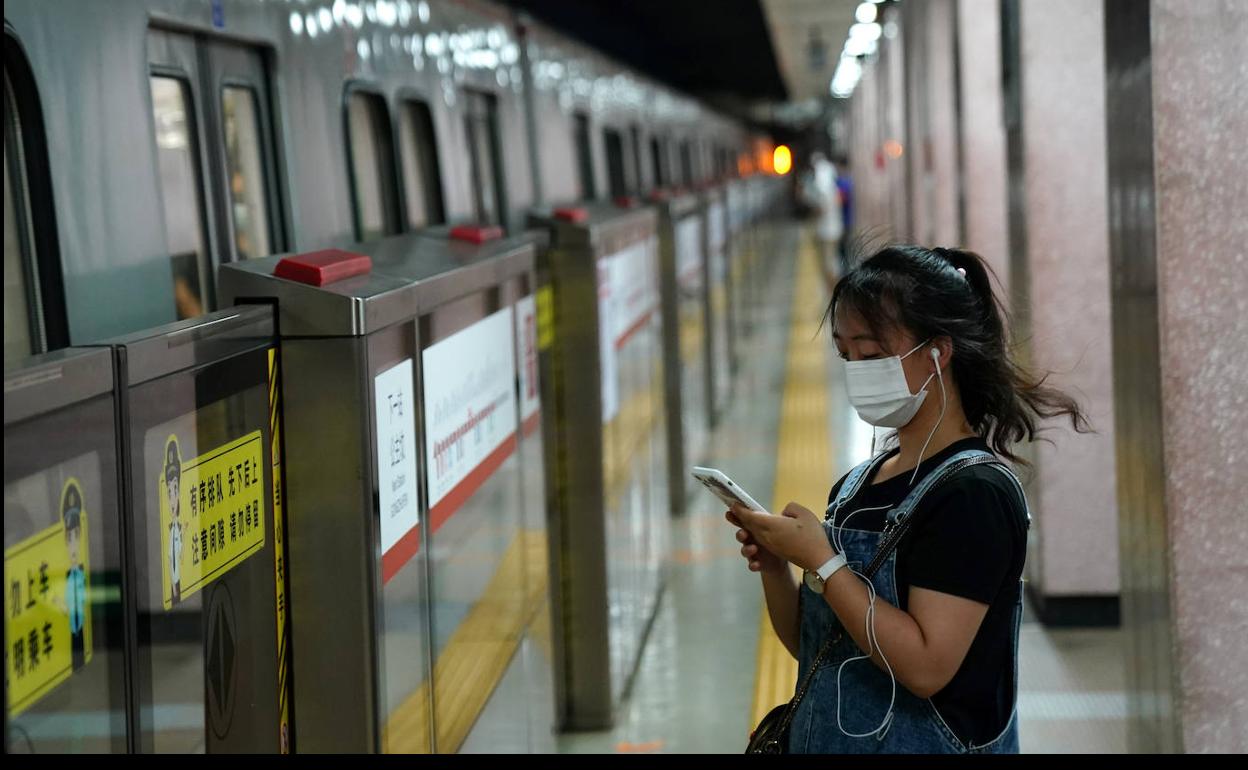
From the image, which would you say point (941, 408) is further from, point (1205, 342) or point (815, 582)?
point (1205, 342)

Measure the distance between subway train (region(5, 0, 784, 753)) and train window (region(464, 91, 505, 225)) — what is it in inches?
11.3

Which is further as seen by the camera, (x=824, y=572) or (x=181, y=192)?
(x=181, y=192)

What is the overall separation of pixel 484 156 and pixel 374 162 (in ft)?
5.53

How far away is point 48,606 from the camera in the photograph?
5.29ft

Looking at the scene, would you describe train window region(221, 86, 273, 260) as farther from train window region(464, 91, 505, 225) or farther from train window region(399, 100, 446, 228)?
train window region(464, 91, 505, 225)

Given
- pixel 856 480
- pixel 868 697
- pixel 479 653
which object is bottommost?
pixel 479 653

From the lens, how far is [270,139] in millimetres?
3795

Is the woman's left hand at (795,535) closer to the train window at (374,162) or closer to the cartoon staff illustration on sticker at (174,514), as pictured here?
the cartoon staff illustration on sticker at (174,514)

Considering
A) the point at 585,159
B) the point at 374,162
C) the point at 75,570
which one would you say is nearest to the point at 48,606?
the point at 75,570

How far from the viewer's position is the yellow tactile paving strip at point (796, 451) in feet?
19.4

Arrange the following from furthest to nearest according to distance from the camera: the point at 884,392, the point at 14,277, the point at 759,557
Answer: the point at 14,277
the point at 759,557
the point at 884,392

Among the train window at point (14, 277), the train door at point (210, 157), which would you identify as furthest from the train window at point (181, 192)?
the train window at point (14, 277)

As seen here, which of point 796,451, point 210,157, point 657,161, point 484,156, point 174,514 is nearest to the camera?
point 174,514

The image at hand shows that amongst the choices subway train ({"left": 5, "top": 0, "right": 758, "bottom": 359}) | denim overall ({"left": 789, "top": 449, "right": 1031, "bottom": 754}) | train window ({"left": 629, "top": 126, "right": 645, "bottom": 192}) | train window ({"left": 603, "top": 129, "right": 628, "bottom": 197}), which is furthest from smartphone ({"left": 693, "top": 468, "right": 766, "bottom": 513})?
train window ({"left": 629, "top": 126, "right": 645, "bottom": 192})
